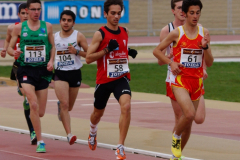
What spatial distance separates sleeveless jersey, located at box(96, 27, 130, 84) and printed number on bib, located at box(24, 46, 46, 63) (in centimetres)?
111

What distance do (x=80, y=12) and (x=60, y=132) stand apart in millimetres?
30316

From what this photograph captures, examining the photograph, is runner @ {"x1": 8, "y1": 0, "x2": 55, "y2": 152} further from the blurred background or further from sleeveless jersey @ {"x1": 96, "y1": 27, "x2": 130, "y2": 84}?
the blurred background

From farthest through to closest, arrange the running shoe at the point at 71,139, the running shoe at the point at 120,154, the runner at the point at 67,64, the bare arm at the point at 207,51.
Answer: the runner at the point at 67,64
the running shoe at the point at 71,139
the running shoe at the point at 120,154
the bare arm at the point at 207,51

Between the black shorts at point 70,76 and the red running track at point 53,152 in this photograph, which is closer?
the red running track at point 53,152

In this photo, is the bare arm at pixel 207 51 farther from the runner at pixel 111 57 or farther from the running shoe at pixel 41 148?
the running shoe at pixel 41 148

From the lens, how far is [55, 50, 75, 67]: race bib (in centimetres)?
927

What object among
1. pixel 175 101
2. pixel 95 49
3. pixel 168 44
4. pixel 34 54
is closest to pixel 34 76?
pixel 34 54

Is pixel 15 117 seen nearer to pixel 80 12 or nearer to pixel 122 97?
pixel 122 97

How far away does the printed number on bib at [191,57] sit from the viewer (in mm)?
7375

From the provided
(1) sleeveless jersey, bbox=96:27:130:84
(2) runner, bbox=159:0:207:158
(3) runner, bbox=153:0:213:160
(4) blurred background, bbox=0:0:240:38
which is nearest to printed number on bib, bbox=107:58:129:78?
(1) sleeveless jersey, bbox=96:27:130:84

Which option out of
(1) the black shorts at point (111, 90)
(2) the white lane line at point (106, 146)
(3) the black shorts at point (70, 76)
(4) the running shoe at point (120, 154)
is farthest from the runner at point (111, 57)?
(3) the black shorts at point (70, 76)

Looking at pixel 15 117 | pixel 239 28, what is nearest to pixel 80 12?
pixel 239 28

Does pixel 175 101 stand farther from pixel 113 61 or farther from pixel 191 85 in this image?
pixel 113 61

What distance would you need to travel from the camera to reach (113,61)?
320 inches
